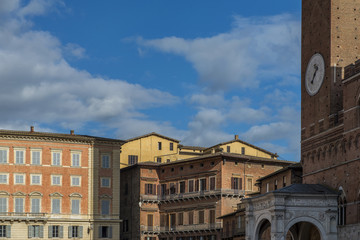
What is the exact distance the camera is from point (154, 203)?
290 feet

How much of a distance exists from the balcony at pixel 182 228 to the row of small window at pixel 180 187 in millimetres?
4230

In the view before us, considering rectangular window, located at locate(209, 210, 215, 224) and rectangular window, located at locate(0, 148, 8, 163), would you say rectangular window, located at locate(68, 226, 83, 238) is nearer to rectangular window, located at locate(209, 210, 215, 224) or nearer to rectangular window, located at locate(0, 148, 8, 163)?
rectangular window, located at locate(0, 148, 8, 163)

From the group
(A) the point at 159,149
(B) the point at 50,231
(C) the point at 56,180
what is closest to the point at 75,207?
(C) the point at 56,180

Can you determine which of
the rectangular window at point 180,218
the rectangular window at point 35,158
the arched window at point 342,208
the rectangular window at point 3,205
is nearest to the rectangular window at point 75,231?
the rectangular window at point 3,205

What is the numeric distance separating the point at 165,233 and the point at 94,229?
36.9ft

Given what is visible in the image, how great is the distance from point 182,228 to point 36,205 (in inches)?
725

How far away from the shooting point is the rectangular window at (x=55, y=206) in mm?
78500

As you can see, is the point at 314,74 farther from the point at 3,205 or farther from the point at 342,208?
the point at 3,205

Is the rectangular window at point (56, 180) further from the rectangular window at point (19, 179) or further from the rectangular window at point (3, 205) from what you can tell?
the rectangular window at point (3, 205)

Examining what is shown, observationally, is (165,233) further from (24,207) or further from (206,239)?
(24,207)

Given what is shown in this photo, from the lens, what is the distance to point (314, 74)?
4922cm

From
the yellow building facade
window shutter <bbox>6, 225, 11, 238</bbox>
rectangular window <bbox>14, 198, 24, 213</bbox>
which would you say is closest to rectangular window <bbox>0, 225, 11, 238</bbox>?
window shutter <bbox>6, 225, 11, 238</bbox>

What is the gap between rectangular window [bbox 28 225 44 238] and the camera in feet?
253

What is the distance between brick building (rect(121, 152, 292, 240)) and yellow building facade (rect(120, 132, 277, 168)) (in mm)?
3420
